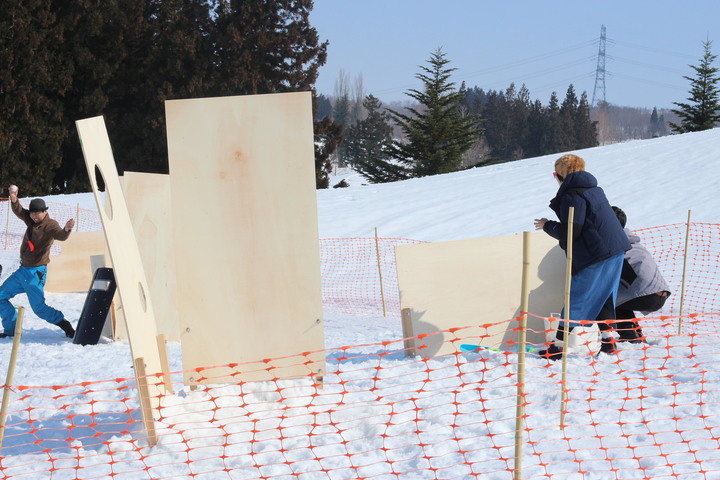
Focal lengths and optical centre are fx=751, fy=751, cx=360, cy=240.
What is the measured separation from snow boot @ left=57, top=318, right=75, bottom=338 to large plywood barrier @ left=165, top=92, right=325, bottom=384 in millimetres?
3316

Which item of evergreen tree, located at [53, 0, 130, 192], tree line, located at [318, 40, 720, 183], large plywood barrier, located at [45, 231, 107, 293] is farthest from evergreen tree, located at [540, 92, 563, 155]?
large plywood barrier, located at [45, 231, 107, 293]

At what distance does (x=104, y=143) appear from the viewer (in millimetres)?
4645

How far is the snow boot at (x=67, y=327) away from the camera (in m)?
7.49

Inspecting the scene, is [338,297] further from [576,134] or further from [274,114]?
[576,134]

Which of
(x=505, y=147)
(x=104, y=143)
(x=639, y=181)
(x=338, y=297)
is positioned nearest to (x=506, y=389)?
(x=104, y=143)

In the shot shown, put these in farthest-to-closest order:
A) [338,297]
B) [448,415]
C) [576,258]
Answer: [338,297] < [576,258] < [448,415]

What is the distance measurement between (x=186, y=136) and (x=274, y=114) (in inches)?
22.0

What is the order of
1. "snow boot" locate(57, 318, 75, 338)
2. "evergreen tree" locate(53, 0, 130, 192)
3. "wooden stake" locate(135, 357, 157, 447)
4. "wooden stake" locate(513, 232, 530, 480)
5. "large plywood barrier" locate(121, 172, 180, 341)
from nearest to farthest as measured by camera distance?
1. "wooden stake" locate(513, 232, 530, 480)
2. "wooden stake" locate(135, 357, 157, 447)
3. "large plywood barrier" locate(121, 172, 180, 341)
4. "snow boot" locate(57, 318, 75, 338)
5. "evergreen tree" locate(53, 0, 130, 192)

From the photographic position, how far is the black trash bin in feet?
23.4

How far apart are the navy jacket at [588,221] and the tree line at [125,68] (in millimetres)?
21927

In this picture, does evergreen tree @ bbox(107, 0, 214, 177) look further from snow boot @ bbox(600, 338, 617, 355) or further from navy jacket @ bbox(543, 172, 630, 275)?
navy jacket @ bbox(543, 172, 630, 275)

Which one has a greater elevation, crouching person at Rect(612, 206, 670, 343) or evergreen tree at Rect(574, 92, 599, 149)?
evergreen tree at Rect(574, 92, 599, 149)

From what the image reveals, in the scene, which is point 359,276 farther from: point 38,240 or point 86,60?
point 86,60

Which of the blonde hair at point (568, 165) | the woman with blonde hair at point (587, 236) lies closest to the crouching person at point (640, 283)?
the woman with blonde hair at point (587, 236)
